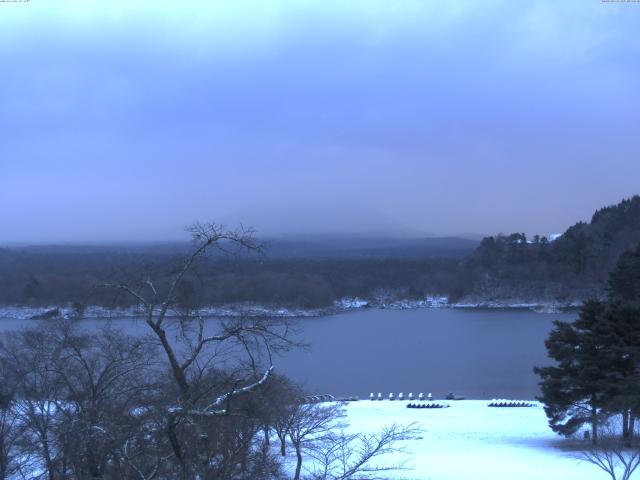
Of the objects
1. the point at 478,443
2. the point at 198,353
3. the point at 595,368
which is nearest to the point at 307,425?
the point at 478,443

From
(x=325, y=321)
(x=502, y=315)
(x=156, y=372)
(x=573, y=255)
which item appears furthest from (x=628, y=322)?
(x=573, y=255)

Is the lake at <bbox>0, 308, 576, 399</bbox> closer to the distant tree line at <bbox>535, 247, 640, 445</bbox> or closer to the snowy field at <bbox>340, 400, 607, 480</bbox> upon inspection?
the snowy field at <bbox>340, 400, 607, 480</bbox>

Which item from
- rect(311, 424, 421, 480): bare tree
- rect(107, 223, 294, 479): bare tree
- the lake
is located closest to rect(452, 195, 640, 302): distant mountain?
the lake

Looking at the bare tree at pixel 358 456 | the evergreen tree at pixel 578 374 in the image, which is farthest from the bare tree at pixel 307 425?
the evergreen tree at pixel 578 374

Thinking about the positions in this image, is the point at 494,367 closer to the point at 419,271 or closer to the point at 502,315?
the point at 502,315

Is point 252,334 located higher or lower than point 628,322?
higher

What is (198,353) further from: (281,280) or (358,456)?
(281,280)

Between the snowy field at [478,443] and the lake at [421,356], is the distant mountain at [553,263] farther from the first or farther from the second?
the snowy field at [478,443]
